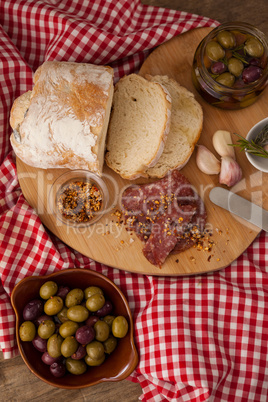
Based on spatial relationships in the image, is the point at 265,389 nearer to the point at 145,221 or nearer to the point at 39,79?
the point at 145,221

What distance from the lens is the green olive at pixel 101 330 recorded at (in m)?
2.23

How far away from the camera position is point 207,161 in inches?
93.7

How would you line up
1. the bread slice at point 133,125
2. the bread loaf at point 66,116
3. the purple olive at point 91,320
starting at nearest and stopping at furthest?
1. the bread loaf at point 66,116
2. the purple olive at point 91,320
3. the bread slice at point 133,125

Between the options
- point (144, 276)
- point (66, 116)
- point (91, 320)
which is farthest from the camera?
point (144, 276)

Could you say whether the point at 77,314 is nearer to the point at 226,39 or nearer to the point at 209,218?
the point at 209,218

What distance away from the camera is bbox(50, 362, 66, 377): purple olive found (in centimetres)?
223

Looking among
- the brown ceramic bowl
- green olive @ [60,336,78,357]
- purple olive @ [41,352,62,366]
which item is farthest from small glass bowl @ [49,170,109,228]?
purple olive @ [41,352,62,366]

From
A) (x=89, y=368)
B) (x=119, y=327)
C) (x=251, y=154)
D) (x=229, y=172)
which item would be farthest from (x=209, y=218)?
(x=89, y=368)

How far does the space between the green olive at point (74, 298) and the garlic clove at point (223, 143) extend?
3.88 feet

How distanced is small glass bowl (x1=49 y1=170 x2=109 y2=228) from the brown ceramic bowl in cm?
29

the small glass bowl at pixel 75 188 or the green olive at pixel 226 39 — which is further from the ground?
the green olive at pixel 226 39

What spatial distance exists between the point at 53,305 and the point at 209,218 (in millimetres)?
1049

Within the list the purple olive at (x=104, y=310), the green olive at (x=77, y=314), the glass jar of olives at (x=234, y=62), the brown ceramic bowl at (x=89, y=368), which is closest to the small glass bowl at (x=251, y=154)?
the glass jar of olives at (x=234, y=62)

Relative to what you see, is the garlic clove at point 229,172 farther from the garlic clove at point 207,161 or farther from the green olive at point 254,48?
the green olive at point 254,48
